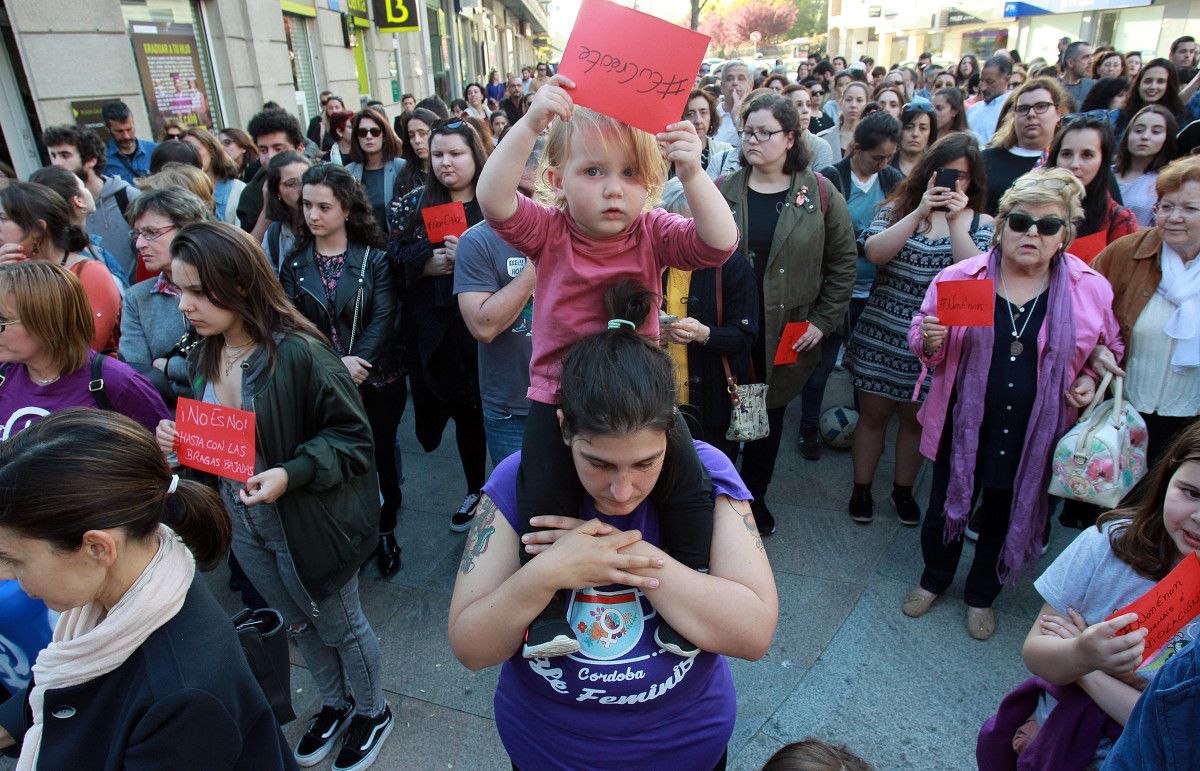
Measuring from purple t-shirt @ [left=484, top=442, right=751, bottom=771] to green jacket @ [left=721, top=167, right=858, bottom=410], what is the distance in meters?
2.28

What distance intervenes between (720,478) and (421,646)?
2320mm

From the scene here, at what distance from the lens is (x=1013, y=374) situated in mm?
3037

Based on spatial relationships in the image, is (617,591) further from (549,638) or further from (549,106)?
(549,106)

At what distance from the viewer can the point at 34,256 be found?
3430 mm

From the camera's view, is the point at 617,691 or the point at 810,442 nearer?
the point at 617,691

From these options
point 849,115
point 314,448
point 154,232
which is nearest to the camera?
point 314,448

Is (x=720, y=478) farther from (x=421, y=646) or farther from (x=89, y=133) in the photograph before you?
(x=89, y=133)

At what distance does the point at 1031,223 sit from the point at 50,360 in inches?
148

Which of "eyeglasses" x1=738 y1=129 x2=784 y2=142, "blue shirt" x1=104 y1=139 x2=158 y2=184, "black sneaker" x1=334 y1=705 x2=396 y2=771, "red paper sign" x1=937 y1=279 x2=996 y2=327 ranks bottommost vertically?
"black sneaker" x1=334 y1=705 x2=396 y2=771

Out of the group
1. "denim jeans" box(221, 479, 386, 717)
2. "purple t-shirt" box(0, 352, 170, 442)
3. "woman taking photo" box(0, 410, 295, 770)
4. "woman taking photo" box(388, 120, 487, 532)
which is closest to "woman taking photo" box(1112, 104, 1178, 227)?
"woman taking photo" box(388, 120, 487, 532)

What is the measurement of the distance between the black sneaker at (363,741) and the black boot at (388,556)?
1073mm

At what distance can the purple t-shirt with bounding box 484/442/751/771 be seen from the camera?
5.04ft

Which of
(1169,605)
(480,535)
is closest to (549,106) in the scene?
(480,535)

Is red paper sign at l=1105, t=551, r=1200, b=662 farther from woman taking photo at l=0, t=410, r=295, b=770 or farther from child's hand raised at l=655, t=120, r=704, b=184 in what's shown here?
woman taking photo at l=0, t=410, r=295, b=770
